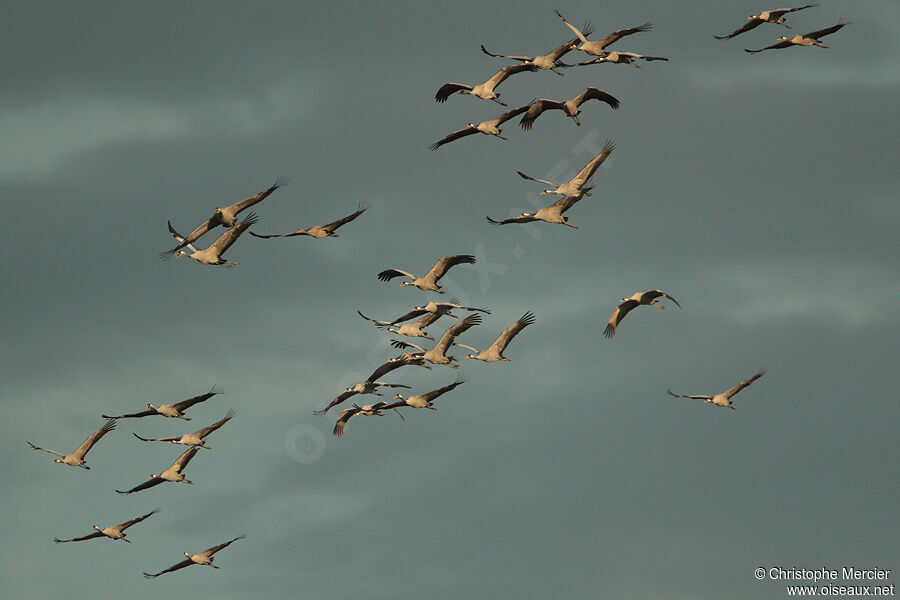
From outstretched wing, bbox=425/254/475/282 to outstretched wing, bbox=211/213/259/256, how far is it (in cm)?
876

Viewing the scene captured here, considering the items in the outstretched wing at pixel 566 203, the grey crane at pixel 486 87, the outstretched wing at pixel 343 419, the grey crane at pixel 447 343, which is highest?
the grey crane at pixel 486 87

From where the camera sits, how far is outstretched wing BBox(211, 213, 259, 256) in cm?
7600

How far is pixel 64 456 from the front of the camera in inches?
3462

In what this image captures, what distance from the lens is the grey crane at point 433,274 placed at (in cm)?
7766

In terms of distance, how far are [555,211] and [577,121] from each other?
4.13 meters

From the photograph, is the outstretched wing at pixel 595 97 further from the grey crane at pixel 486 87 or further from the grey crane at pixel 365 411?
→ the grey crane at pixel 365 411

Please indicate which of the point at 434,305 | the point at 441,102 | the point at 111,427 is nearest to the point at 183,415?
the point at 111,427

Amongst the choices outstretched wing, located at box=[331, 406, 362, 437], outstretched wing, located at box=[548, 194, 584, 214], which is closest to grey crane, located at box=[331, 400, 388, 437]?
outstretched wing, located at box=[331, 406, 362, 437]

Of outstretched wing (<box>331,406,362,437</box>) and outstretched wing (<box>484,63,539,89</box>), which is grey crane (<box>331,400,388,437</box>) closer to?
outstretched wing (<box>331,406,362,437</box>)

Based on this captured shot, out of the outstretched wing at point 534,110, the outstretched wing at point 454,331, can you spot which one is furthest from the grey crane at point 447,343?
the outstretched wing at point 534,110

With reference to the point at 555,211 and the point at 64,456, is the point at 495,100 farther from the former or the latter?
the point at 64,456

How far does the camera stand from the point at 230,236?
76750 mm

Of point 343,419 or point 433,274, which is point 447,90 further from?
point 343,419

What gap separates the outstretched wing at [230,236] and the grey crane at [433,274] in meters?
7.82
